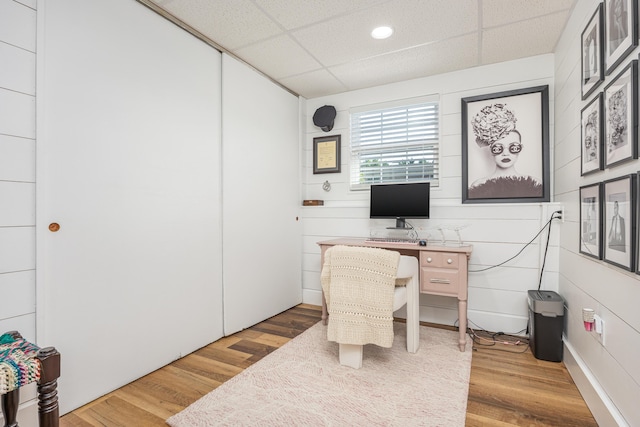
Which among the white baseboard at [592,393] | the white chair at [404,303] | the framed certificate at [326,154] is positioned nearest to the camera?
the white baseboard at [592,393]

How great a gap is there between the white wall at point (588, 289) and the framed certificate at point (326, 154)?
2049 millimetres

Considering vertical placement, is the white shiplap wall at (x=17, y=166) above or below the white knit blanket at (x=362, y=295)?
above

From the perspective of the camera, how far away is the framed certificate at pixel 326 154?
364 cm

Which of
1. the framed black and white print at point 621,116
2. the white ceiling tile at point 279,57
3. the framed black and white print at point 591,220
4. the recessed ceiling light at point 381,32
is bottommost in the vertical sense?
the framed black and white print at point 591,220

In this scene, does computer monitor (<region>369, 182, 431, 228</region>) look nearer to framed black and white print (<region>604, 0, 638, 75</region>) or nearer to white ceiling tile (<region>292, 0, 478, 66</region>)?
white ceiling tile (<region>292, 0, 478, 66</region>)

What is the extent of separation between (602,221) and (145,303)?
2706 millimetres

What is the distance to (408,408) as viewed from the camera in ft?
5.68

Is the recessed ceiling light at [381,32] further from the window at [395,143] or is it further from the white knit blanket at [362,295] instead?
the white knit blanket at [362,295]

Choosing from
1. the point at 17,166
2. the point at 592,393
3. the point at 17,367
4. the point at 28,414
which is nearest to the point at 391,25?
the point at 17,166

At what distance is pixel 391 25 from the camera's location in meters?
2.35

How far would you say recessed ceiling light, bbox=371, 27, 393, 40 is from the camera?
7.86ft

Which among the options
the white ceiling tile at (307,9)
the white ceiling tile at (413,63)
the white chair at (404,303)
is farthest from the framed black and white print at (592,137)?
the white ceiling tile at (307,9)

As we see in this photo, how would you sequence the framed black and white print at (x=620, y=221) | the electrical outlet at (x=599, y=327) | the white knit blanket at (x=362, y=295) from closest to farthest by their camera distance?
1. the framed black and white print at (x=620, y=221)
2. the electrical outlet at (x=599, y=327)
3. the white knit blanket at (x=362, y=295)

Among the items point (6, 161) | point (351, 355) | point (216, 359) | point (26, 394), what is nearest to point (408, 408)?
point (351, 355)
